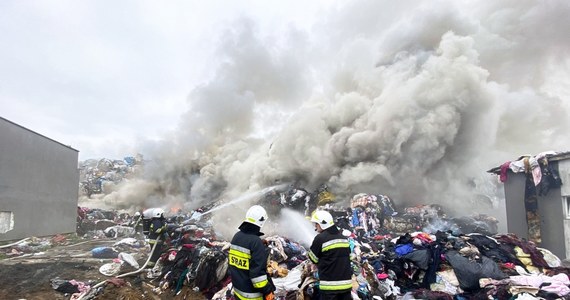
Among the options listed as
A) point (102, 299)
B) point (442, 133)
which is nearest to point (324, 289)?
point (102, 299)

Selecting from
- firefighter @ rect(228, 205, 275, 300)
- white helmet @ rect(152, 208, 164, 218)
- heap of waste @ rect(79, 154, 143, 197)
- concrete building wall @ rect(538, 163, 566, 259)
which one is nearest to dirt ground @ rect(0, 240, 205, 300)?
white helmet @ rect(152, 208, 164, 218)

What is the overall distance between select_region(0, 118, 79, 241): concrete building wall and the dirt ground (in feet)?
13.2

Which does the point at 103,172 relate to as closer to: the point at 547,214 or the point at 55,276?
the point at 55,276

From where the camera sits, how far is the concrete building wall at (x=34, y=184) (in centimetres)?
1296

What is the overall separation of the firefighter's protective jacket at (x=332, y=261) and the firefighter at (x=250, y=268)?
0.68 metres

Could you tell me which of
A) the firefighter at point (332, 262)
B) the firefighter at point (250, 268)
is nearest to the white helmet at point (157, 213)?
the firefighter at point (250, 268)

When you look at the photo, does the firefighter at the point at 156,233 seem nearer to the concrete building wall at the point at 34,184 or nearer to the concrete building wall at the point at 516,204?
the concrete building wall at the point at 34,184

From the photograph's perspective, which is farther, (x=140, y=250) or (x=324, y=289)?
(x=140, y=250)

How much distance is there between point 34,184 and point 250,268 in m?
15.2

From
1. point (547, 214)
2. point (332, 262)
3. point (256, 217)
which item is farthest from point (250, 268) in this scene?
point (547, 214)

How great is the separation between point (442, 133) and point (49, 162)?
20.3 metres

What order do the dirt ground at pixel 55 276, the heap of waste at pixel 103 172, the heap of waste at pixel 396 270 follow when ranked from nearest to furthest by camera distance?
the heap of waste at pixel 396 270, the dirt ground at pixel 55 276, the heap of waste at pixel 103 172

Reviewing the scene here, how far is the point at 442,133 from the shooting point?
1958cm

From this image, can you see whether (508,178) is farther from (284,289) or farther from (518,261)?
(284,289)
